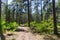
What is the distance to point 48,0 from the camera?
4859 centimetres

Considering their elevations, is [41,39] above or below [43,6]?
below

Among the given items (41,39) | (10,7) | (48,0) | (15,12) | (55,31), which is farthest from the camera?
(15,12)

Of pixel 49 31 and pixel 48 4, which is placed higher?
pixel 48 4

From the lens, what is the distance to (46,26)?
18.5 metres

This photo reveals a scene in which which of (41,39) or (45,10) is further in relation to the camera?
(45,10)

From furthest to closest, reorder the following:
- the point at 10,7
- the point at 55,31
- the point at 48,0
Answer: the point at 10,7 < the point at 48,0 < the point at 55,31

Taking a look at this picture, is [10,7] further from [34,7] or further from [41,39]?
[41,39]

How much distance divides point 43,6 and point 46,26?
32123 millimetres

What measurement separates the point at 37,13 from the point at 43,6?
4659 mm

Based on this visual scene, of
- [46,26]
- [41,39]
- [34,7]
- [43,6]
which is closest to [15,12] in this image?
[34,7]

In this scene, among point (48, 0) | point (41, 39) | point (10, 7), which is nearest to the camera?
point (41, 39)

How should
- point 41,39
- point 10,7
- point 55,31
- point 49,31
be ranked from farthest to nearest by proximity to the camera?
point 10,7 → point 49,31 → point 55,31 → point 41,39

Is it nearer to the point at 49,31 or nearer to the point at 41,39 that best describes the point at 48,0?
the point at 49,31

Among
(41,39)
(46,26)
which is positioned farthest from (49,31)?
(41,39)
